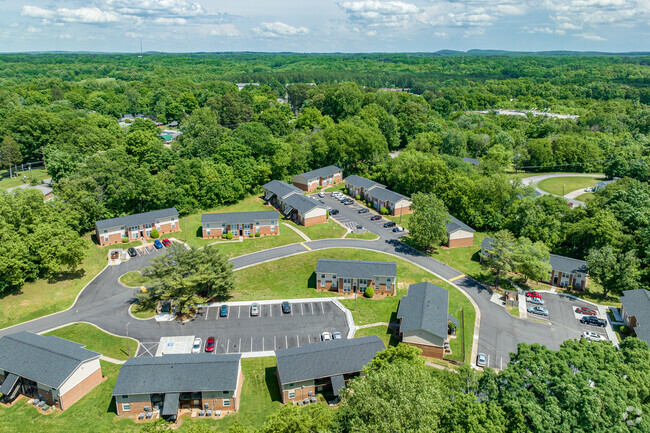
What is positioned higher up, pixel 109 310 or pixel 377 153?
pixel 377 153

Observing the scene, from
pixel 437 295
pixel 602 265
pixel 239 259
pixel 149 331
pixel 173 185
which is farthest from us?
pixel 173 185

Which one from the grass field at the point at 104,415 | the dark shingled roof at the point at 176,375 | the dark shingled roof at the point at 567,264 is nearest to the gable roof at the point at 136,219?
the grass field at the point at 104,415

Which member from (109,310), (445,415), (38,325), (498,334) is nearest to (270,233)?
(109,310)

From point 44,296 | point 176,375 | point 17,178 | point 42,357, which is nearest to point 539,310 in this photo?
point 176,375

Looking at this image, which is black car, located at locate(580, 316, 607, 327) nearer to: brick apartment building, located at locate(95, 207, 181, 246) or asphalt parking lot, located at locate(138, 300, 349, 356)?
asphalt parking lot, located at locate(138, 300, 349, 356)

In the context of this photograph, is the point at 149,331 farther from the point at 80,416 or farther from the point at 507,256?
the point at 507,256

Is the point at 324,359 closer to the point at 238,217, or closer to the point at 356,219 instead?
the point at 238,217

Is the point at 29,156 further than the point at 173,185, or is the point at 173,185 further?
the point at 29,156

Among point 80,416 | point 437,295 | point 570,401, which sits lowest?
point 80,416
